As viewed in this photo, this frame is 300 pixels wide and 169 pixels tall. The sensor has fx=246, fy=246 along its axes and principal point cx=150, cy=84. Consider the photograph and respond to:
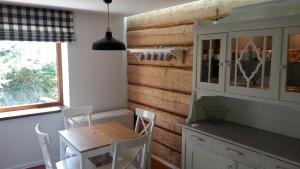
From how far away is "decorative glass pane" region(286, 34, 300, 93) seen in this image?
177cm

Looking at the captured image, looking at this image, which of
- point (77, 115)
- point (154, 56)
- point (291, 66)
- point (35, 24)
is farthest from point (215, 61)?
point (35, 24)

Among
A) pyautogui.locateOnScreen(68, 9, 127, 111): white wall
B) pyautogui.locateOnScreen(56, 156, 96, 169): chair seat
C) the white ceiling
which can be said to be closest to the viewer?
pyautogui.locateOnScreen(56, 156, 96, 169): chair seat

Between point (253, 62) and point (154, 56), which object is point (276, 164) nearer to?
point (253, 62)

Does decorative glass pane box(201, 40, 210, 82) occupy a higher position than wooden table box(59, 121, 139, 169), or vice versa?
decorative glass pane box(201, 40, 210, 82)

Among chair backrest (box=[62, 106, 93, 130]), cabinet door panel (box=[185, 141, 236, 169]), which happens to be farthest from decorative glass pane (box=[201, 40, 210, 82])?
chair backrest (box=[62, 106, 93, 130])

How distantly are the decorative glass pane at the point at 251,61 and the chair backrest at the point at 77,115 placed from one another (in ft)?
5.92

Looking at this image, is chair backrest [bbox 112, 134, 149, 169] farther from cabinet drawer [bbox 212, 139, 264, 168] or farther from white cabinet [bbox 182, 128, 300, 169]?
cabinet drawer [bbox 212, 139, 264, 168]

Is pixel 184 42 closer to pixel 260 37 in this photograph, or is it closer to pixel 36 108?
pixel 260 37

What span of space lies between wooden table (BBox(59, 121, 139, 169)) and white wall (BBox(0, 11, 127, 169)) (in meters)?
0.67

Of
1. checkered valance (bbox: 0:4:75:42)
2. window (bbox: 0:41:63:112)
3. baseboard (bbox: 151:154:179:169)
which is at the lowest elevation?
Result: baseboard (bbox: 151:154:179:169)

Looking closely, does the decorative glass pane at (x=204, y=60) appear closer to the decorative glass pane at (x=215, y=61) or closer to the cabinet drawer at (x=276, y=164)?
the decorative glass pane at (x=215, y=61)

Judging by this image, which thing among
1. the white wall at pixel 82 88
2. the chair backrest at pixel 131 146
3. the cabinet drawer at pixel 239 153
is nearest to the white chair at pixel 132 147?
the chair backrest at pixel 131 146

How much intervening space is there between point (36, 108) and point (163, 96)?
1.77m

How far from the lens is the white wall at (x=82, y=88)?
3098 mm
